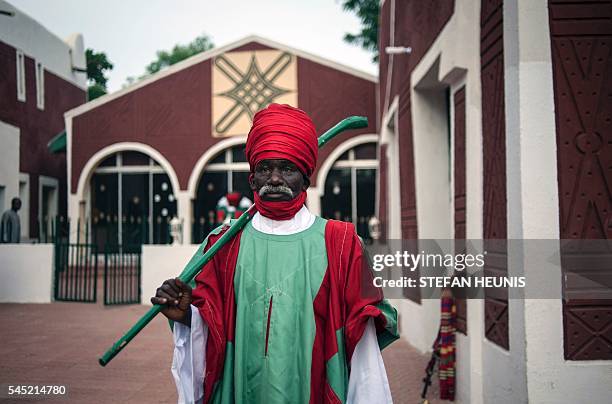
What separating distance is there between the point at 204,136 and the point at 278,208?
1430 cm

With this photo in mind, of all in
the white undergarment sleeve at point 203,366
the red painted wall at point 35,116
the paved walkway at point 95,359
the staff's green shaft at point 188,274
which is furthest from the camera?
the red painted wall at point 35,116

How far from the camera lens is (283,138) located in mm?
2340

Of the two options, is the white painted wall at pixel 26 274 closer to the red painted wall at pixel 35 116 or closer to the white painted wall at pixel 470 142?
the red painted wall at pixel 35 116

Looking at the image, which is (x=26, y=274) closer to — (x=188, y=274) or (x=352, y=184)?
(x=352, y=184)

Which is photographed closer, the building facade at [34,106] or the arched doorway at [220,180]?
the building facade at [34,106]

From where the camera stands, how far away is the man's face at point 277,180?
2.33 meters

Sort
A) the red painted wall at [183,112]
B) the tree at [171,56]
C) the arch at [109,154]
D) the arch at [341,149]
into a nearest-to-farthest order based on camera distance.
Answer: the arch at [341,149] < the red painted wall at [183,112] < the arch at [109,154] < the tree at [171,56]

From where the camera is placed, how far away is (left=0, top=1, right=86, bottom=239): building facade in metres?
13.0

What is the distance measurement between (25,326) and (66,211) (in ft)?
35.1

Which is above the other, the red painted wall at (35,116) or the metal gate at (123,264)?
the red painted wall at (35,116)

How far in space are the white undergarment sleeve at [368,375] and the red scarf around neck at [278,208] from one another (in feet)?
1.84

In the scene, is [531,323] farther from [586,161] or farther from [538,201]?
[586,161]

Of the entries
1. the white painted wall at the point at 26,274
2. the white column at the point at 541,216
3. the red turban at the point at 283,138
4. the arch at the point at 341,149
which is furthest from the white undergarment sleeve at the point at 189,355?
the arch at the point at 341,149

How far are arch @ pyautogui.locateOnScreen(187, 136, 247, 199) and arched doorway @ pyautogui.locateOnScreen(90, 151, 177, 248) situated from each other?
2.57 ft
